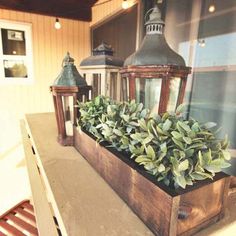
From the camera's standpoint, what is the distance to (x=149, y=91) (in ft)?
2.64

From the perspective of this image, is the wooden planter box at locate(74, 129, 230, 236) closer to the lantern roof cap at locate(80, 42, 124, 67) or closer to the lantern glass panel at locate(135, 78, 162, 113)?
the lantern glass panel at locate(135, 78, 162, 113)

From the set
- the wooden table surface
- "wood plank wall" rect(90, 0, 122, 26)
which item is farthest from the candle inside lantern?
"wood plank wall" rect(90, 0, 122, 26)

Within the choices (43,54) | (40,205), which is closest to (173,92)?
(40,205)

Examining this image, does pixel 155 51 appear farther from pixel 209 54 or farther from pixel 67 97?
pixel 209 54

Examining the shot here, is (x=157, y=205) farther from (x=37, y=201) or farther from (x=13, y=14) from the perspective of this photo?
(x=13, y=14)

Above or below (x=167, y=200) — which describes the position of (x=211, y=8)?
above

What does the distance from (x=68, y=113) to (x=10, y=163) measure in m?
3.04

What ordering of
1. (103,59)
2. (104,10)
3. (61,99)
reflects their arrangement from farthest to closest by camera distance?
(104,10) → (103,59) → (61,99)

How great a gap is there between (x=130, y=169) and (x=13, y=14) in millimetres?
3555

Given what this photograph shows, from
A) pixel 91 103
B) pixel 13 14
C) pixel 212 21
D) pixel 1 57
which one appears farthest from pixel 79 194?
pixel 13 14

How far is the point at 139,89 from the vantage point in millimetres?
834

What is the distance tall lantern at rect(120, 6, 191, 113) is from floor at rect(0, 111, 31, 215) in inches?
126

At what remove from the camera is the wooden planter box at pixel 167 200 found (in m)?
0.44

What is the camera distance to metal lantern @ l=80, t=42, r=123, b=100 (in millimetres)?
1124
